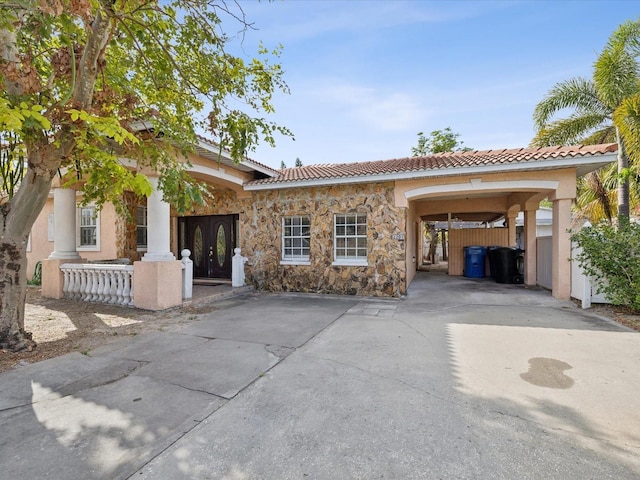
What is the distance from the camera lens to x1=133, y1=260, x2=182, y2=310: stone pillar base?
759 centimetres

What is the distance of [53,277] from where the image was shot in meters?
9.23

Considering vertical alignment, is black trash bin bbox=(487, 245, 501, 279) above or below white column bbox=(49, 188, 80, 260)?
below

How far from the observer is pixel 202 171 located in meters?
8.85

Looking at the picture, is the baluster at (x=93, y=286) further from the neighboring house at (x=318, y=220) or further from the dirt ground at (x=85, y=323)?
the neighboring house at (x=318, y=220)

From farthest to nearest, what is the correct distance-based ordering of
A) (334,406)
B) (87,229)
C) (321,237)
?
(87,229)
(321,237)
(334,406)

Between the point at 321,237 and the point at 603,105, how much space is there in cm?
1194

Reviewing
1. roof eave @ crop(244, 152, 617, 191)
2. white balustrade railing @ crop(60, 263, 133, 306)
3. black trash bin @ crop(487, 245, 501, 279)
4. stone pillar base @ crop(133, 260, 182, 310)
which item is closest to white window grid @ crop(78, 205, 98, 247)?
white balustrade railing @ crop(60, 263, 133, 306)

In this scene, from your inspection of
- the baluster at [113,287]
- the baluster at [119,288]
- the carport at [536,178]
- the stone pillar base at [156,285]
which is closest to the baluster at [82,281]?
the baluster at [113,287]

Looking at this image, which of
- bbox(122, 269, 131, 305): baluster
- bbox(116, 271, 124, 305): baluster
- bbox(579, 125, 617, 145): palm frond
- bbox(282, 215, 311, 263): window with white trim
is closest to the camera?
bbox(122, 269, 131, 305): baluster

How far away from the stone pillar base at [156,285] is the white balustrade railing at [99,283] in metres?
0.37

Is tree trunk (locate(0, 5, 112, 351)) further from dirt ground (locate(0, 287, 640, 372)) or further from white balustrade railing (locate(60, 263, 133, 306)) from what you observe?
white balustrade railing (locate(60, 263, 133, 306))

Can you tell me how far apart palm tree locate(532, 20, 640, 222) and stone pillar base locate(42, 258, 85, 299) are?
17221 millimetres

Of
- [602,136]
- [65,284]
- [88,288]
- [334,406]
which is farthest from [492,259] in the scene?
[65,284]

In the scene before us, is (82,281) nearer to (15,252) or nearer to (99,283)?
(99,283)
